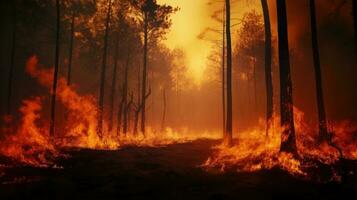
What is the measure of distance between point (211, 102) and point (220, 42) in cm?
5415

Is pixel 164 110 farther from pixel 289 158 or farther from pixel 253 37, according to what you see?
pixel 289 158

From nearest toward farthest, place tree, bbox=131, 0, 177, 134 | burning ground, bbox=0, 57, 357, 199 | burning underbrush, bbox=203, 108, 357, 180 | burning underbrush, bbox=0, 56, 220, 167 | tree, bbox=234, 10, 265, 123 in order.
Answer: burning ground, bbox=0, 57, 357, 199 < burning underbrush, bbox=203, 108, 357, 180 < burning underbrush, bbox=0, 56, 220, 167 < tree, bbox=131, 0, 177, 134 < tree, bbox=234, 10, 265, 123

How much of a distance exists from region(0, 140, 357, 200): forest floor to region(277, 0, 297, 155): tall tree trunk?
1.74 m

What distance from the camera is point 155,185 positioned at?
36.6 feet

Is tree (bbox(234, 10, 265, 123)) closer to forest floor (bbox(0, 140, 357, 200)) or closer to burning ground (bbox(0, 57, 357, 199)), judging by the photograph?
burning ground (bbox(0, 57, 357, 199))

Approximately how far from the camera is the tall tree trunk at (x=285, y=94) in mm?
13484

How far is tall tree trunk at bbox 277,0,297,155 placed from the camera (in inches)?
531

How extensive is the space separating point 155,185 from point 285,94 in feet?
22.0

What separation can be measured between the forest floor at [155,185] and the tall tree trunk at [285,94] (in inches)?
68.6

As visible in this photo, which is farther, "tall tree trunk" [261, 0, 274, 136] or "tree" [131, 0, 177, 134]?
"tree" [131, 0, 177, 134]

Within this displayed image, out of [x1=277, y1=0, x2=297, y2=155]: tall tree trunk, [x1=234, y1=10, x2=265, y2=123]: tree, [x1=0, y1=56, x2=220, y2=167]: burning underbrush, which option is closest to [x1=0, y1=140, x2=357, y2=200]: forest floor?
[x1=277, y1=0, x2=297, y2=155]: tall tree trunk

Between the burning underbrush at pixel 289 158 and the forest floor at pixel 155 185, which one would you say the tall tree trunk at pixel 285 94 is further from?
the forest floor at pixel 155 185

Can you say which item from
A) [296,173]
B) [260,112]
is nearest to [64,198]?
[296,173]

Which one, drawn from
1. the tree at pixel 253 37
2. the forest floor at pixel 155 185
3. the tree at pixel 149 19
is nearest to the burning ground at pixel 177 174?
the forest floor at pixel 155 185
